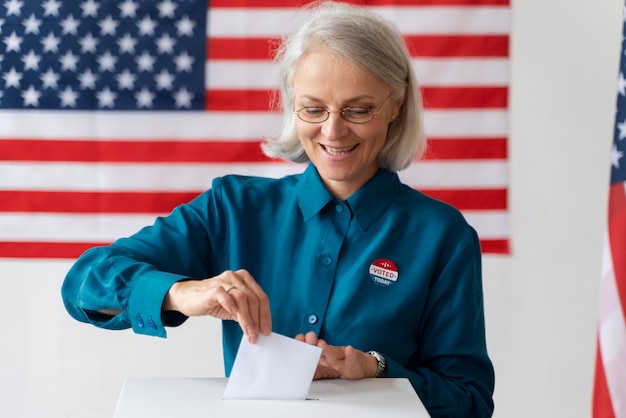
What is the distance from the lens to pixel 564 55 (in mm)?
3240

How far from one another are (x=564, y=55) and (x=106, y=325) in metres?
2.13

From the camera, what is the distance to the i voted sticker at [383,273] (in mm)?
1714

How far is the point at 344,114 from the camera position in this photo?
1.68 m

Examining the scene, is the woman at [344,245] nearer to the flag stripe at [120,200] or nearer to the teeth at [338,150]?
the teeth at [338,150]

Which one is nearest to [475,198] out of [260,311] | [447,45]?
[447,45]

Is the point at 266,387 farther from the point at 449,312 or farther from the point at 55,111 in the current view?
the point at 55,111

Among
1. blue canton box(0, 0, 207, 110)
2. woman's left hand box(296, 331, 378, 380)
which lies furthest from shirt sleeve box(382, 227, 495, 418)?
blue canton box(0, 0, 207, 110)

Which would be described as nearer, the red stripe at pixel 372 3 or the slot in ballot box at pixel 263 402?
the slot in ballot box at pixel 263 402

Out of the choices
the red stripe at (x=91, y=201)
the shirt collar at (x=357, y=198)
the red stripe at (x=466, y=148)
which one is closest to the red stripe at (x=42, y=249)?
the red stripe at (x=91, y=201)

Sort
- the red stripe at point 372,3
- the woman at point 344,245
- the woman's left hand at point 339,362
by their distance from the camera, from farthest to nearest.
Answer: the red stripe at point 372,3 < the woman at point 344,245 < the woman's left hand at point 339,362

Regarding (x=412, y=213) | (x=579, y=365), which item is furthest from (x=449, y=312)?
(x=579, y=365)

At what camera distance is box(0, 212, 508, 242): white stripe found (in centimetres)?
325

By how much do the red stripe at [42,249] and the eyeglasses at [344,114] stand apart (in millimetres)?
1752

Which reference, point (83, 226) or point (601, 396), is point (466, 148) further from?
point (83, 226)
